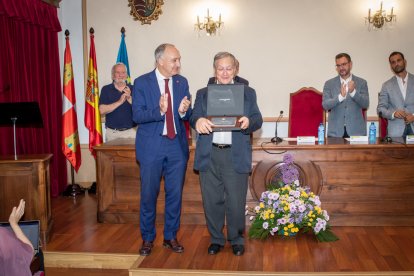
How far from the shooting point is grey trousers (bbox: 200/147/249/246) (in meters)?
3.24

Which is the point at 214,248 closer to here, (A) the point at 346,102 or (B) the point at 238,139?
(B) the point at 238,139

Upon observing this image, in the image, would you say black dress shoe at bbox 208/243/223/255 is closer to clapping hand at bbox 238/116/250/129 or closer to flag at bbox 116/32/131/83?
clapping hand at bbox 238/116/250/129

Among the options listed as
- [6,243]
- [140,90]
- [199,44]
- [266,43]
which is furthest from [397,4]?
[6,243]

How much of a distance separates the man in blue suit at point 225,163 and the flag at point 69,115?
2.73m

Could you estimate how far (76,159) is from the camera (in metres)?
5.62

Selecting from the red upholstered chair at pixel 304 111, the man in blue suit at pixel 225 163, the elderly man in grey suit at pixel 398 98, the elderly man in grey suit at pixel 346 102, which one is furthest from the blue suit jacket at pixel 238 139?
the red upholstered chair at pixel 304 111

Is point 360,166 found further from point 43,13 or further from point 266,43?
point 43,13

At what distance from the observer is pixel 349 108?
14.3ft

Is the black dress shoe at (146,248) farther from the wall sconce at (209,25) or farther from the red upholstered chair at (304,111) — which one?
the wall sconce at (209,25)

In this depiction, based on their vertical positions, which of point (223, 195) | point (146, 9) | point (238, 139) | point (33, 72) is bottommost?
point (223, 195)

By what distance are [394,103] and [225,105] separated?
2.24 meters

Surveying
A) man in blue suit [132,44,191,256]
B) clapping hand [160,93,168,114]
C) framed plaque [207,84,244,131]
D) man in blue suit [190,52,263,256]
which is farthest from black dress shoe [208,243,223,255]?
clapping hand [160,93,168,114]

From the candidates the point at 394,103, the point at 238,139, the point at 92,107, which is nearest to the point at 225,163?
the point at 238,139

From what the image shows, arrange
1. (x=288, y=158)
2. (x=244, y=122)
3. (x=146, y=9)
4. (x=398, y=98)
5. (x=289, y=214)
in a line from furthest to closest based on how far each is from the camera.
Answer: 1. (x=146, y=9)
2. (x=398, y=98)
3. (x=288, y=158)
4. (x=289, y=214)
5. (x=244, y=122)
